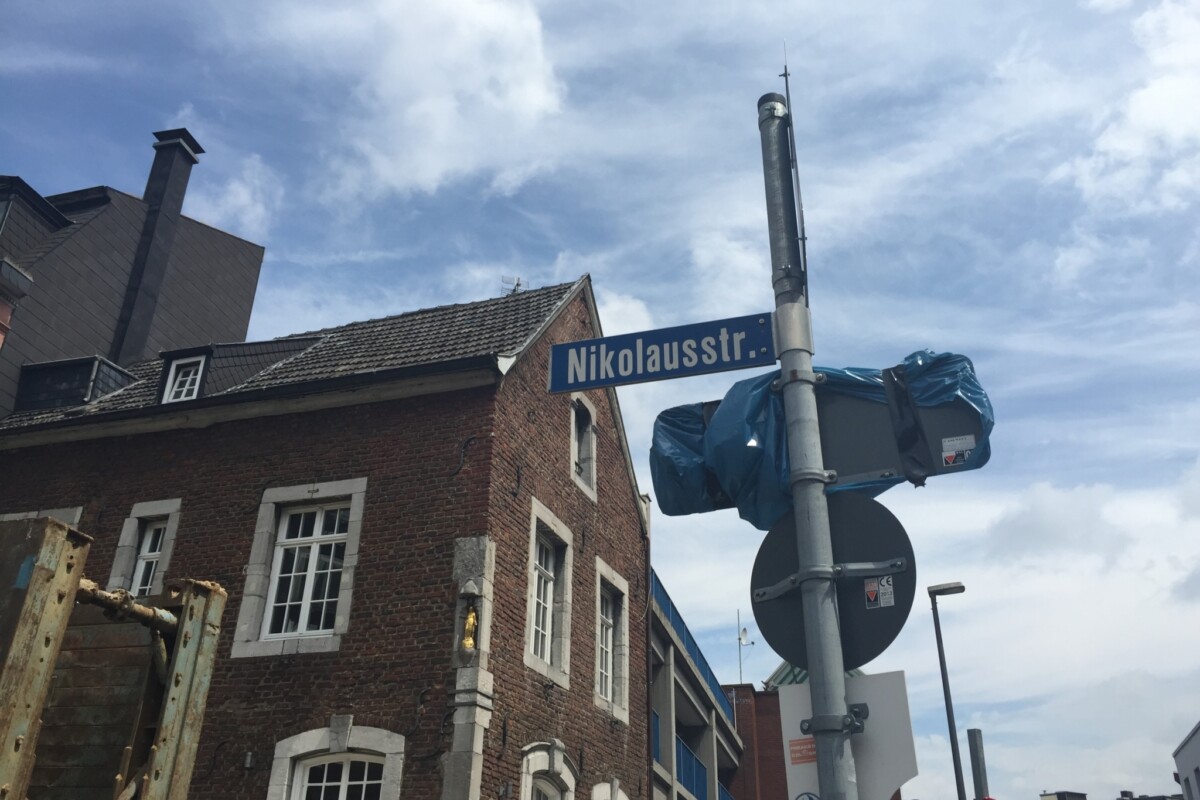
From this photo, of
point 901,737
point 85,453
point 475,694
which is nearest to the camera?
point 901,737

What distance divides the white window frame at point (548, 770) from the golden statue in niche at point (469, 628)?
1.75m

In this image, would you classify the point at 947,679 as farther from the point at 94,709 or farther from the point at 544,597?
the point at 94,709

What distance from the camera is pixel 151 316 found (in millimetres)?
20938

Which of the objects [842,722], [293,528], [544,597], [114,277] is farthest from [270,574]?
[114,277]

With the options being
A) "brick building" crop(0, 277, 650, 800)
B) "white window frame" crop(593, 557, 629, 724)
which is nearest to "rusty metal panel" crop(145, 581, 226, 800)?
"brick building" crop(0, 277, 650, 800)

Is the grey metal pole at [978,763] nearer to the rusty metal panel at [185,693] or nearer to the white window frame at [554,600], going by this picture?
the white window frame at [554,600]

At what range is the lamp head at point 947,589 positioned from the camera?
18.8 meters

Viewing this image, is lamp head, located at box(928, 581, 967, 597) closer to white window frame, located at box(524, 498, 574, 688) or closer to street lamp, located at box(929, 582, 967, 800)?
street lamp, located at box(929, 582, 967, 800)

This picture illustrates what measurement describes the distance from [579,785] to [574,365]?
9301mm

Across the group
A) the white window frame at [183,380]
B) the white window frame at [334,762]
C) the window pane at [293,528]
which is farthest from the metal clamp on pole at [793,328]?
the white window frame at [183,380]

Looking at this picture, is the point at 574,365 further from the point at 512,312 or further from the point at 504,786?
the point at 512,312

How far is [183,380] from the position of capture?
14695 millimetres

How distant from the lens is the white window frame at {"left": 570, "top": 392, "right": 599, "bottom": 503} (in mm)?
15234

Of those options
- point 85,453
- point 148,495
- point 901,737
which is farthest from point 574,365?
point 85,453
